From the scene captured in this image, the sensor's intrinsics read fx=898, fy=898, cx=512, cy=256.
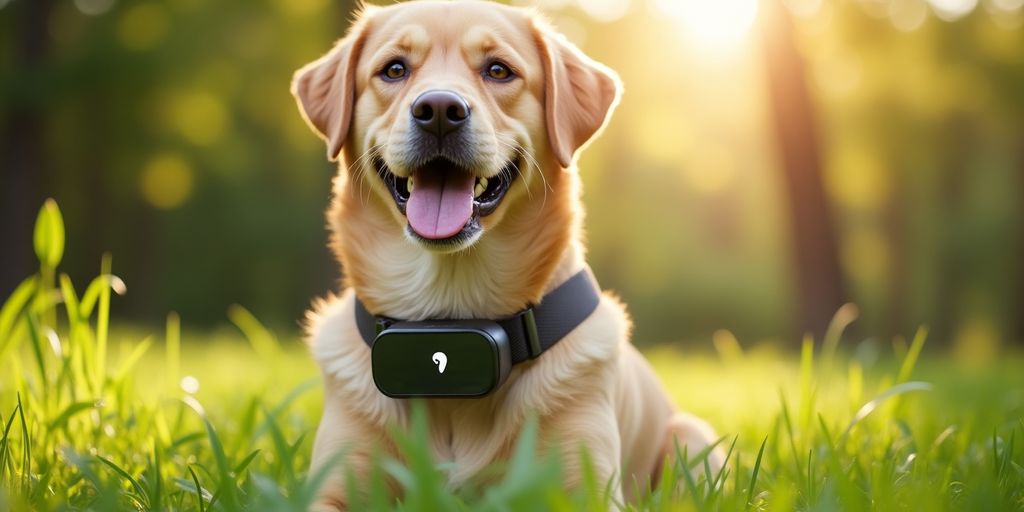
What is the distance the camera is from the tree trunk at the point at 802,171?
11164 millimetres

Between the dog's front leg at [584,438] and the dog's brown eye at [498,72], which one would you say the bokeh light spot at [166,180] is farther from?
the dog's front leg at [584,438]

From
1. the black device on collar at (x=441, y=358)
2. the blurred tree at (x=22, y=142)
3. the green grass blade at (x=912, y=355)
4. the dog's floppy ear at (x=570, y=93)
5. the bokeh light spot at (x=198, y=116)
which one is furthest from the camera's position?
the bokeh light spot at (x=198, y=116)

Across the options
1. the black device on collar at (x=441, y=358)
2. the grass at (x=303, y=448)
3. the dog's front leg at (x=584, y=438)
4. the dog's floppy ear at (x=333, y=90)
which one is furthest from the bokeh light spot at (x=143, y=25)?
the dog's front leg at (x=584, y=438)

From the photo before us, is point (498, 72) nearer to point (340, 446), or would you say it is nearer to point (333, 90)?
point (333, 90)

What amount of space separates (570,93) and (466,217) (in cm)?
71

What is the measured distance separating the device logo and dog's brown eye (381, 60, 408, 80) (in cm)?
108

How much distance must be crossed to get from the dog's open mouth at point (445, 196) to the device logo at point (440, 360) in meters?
0.39

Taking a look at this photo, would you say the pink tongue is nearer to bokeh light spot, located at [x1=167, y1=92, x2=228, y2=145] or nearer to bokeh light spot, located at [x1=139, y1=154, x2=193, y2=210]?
bokeh light spot, located at [x1=167, y1=92, x2=228, y2=145]

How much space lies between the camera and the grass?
2.11 m

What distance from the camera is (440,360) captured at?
277 centimetres

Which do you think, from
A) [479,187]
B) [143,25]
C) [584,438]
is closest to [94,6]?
[143,25]

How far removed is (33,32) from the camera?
50.6 ft

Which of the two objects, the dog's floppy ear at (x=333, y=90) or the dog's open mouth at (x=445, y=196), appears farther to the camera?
the dog's floppy ear at (x=333, y=90)

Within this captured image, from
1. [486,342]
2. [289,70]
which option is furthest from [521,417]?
[289,70]
